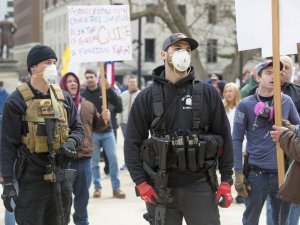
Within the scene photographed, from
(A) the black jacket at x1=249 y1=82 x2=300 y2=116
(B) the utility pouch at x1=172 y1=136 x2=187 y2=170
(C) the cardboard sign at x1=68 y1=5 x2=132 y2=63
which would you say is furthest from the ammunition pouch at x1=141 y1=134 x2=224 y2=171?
(C) the cardboard sign at x1=68 y1=5 x2=132 y2=63

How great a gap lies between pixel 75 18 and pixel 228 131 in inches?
146

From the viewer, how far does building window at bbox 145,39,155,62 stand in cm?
6612

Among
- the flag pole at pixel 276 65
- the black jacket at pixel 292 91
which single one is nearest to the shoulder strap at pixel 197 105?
the flag pole at pixel 276 65

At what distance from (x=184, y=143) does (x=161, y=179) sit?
29 centimetres

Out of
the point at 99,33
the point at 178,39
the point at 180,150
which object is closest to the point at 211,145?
the point at 180,150

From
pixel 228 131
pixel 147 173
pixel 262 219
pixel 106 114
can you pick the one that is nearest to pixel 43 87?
pixel 147 173

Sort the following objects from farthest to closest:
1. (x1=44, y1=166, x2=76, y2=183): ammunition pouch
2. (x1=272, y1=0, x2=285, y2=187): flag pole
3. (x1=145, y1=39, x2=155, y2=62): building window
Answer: (x1=145, y1=39, x2=155, y2=62): building window, (x1=44, y1=166, x2=76, y2=183): ammunition pouch, (x1=272, y1=0, x2=285, y2=187): flag pole

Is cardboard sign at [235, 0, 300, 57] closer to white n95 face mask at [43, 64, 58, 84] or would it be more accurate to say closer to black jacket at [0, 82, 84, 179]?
white n95 face mask at [43, 64, 58, 84]

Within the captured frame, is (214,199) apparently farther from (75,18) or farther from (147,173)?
(75,18)

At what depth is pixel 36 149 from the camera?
5055 mm

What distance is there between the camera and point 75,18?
310 inches

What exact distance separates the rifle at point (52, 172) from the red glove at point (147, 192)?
817mm

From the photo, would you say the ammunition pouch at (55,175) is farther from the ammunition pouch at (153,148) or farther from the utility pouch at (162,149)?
the utility pouch at (162,149)

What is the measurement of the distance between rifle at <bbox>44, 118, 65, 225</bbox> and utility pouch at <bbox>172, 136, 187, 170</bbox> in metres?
1.09
